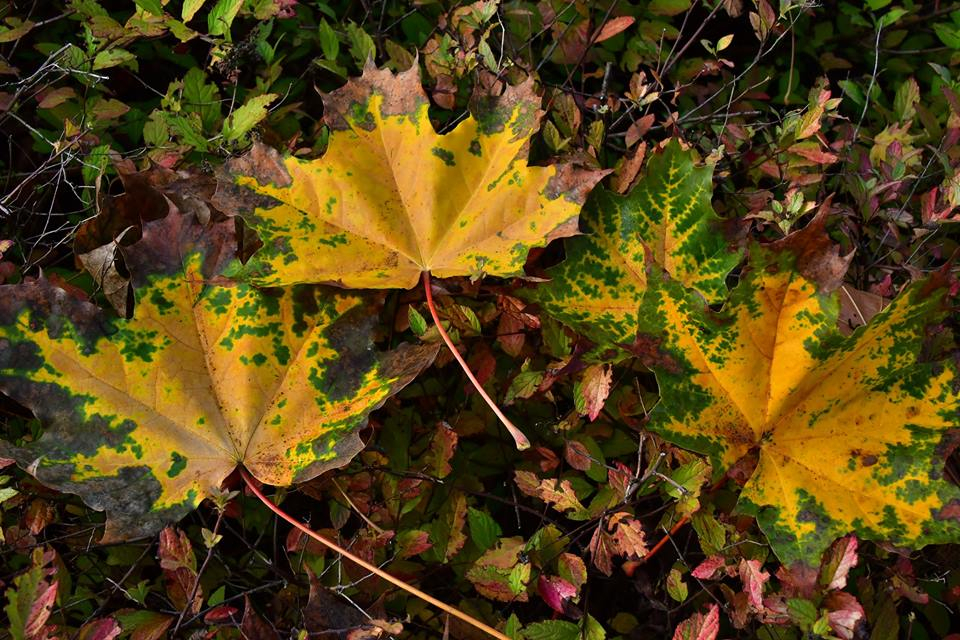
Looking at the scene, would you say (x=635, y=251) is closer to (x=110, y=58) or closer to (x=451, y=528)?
(x=451, y=528)

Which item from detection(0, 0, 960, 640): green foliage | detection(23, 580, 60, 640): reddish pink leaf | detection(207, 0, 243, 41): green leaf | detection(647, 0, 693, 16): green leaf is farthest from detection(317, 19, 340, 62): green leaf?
detection(23, 580, 60, 640): reddish pink leaf

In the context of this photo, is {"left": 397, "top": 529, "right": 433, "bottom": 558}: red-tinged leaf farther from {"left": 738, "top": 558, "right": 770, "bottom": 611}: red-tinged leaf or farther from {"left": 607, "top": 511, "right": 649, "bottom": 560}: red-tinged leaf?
{"left": 738, "top": 558, "right": 770, "bottom": 611}: red-tinged leaf

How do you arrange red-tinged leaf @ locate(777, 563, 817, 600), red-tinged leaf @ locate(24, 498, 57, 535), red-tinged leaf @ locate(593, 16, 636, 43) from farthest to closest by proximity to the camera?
red-tinged leaf @ locate(593, 16, 636, 43), red-tinged leaf @ locate(24, 498, 57, 535), red-tinged leaf @ locate(777, 563, 817, 600)

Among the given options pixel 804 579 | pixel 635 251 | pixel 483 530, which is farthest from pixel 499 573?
pixel 635 251

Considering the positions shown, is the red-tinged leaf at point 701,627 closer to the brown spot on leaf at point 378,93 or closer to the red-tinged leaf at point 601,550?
the red-tinged leaf at point 601,550

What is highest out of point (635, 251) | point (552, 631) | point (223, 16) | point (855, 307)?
point (223, 16)

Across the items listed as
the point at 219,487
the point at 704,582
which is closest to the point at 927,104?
the point at 704,582

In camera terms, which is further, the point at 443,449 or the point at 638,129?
the point at 638,129
